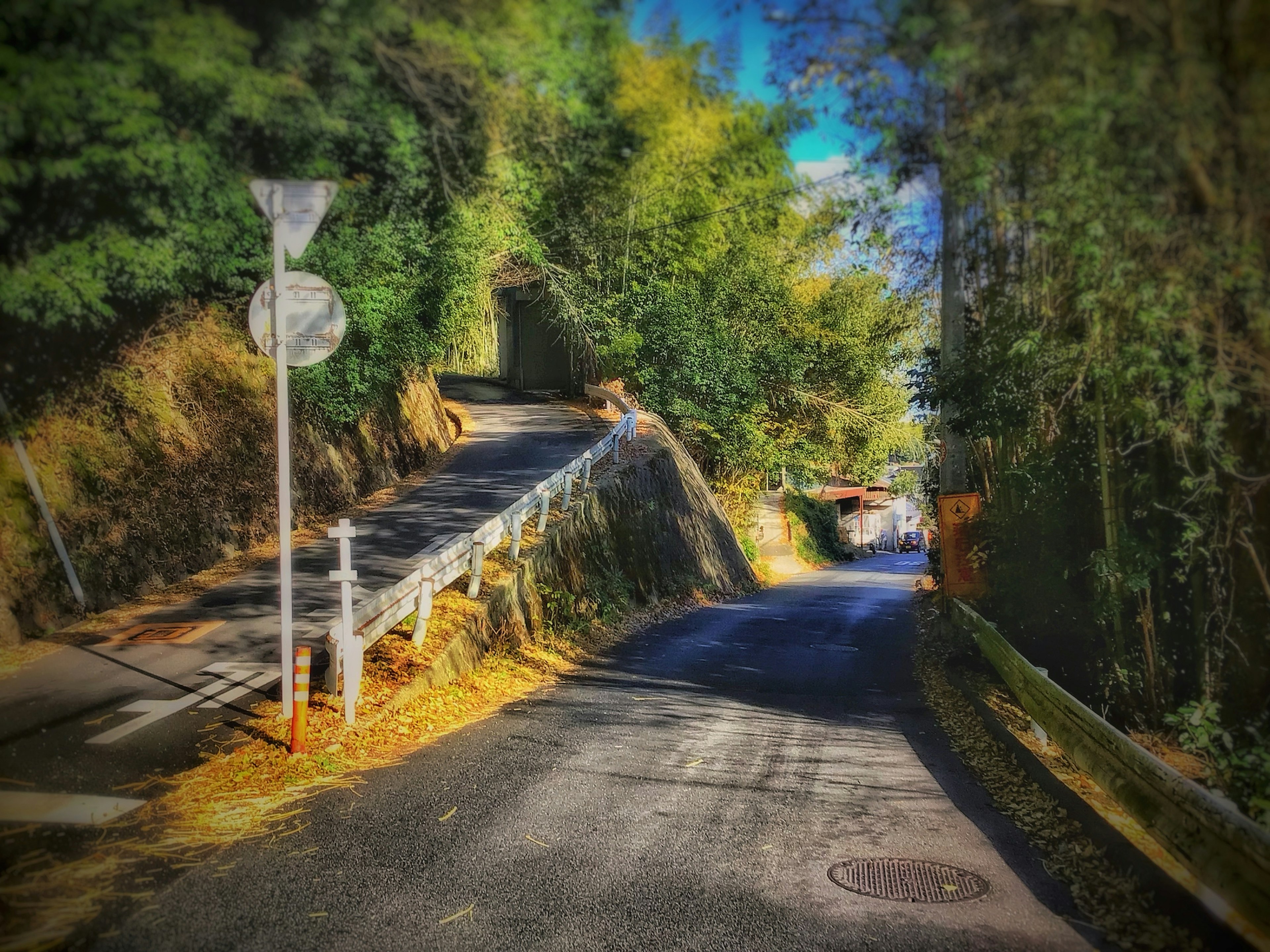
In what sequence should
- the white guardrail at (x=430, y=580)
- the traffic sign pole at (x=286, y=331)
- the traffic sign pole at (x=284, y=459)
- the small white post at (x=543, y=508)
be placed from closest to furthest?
the traffic sign pole at (x=286, y=331) → the traffic sign pole at (x=284, y=459) → the white guardrail at (x=430, y=580) → the small white post at (x=543, y=508)

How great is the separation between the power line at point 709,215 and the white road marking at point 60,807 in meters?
5.75

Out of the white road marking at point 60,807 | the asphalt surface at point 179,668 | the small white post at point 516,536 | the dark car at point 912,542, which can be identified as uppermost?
the small white post at point 516,536

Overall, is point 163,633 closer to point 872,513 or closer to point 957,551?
point 957,551

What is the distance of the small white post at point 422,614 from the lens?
8938 mm

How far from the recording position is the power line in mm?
6395

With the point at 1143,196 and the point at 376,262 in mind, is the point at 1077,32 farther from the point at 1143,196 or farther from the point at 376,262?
the point at 376,262

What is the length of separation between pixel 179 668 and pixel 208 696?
90 centimetres

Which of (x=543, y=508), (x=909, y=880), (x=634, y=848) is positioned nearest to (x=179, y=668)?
(x=634, y=848)

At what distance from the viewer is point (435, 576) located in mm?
9398

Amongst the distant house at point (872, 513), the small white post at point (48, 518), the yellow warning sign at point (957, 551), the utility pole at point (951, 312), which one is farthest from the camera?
the distant house at point (872, 513)

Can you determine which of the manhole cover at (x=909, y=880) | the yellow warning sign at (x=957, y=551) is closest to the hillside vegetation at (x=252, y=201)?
the yellow warning sign at (x=957, y=551)

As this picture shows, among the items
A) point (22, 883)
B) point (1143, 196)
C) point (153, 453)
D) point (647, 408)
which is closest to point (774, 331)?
point (647, 408)

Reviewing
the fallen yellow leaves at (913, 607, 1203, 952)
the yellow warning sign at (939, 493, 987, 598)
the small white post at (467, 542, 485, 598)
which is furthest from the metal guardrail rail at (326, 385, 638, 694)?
the yellow warning sign at (939, 493, 987, 598)

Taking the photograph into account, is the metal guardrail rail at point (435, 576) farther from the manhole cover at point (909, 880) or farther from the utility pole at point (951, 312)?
the utility pole at point (951, 312)
